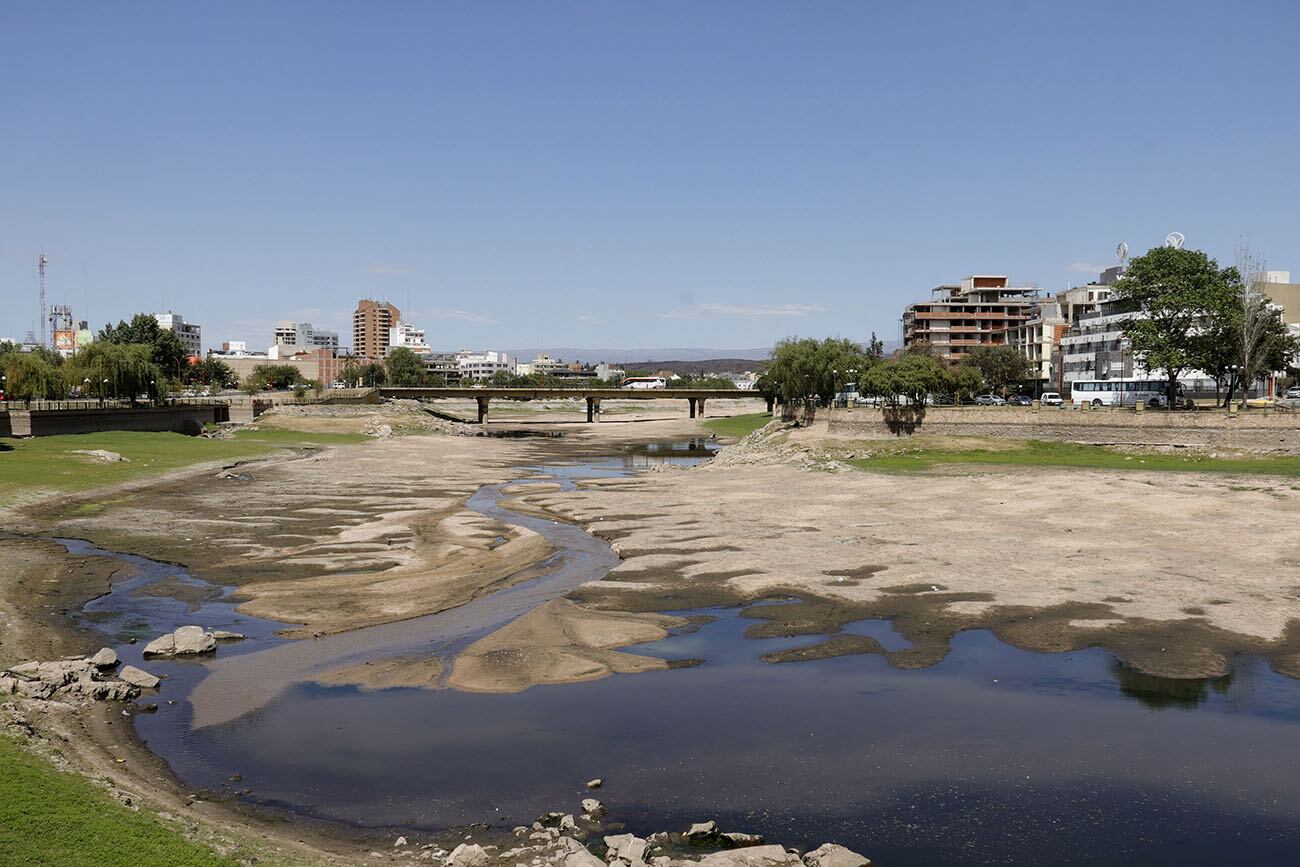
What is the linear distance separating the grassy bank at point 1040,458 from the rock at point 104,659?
63.5 meters

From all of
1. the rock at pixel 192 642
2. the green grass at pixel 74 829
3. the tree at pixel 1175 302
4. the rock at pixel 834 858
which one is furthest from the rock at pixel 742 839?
the tree at pixel 1175 302

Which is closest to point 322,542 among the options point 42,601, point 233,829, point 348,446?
point 42,601

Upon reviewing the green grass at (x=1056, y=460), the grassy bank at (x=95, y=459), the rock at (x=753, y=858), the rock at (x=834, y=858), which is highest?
the grassy bank at (x=95, y=459)

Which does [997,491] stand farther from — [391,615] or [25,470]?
[25,470]

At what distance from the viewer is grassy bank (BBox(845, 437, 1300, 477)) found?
7338 cm

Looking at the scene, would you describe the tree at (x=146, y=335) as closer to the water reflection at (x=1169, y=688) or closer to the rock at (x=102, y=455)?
the rock at (x=102, y=455)

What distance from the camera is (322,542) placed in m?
46.6

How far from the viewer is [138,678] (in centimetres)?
2444

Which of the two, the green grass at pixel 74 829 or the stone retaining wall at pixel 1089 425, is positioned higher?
the stone retaining wall at pixel 1089 425

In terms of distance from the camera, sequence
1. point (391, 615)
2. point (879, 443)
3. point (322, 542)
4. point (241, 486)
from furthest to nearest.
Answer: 1. point (879, 443)
2. point (241, 486)
3. point (322, 542)
4. point (391, 615)

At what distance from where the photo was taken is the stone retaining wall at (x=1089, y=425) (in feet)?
260

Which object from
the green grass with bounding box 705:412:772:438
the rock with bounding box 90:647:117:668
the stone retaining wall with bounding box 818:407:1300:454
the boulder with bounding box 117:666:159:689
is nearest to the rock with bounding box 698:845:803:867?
the boulder with bounding box 117:666:159:689

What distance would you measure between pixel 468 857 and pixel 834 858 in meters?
6.30

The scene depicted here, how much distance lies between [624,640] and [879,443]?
68.2 m
